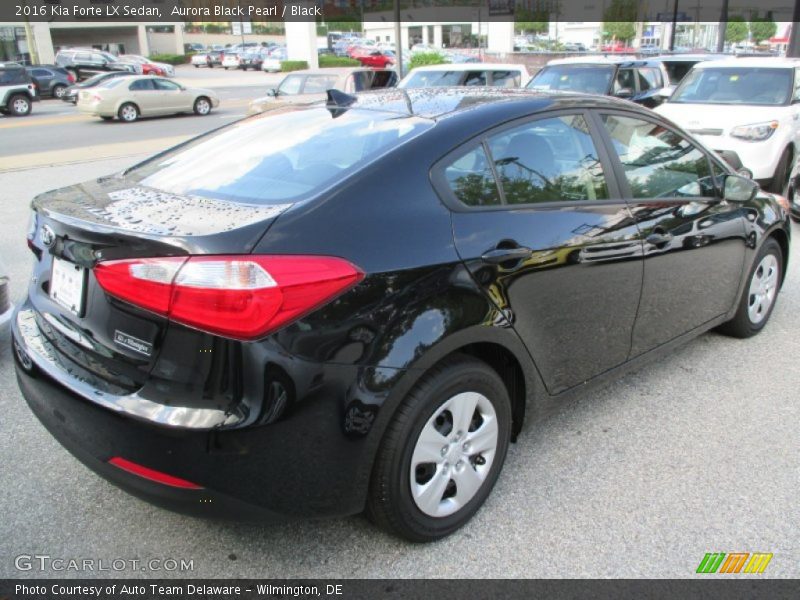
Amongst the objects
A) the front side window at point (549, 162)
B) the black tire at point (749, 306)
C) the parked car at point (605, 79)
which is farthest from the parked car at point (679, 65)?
the front side window at point (549, 162)

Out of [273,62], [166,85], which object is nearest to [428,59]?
[273,62]

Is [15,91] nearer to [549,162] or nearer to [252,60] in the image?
[549,162]

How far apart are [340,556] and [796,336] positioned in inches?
141

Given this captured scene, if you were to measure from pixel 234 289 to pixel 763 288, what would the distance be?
376cm

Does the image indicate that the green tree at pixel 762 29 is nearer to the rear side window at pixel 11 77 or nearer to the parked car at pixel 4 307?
the rear side window at pixel 11 77

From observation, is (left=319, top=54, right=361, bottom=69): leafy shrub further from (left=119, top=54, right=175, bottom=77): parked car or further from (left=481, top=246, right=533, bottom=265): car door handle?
(left=481, top=246, right=533, bottom=265): car door handle

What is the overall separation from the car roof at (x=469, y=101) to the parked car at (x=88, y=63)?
1479 inches

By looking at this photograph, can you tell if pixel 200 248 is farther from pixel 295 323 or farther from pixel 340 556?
pixel 340 556

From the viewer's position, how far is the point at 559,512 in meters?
2.82

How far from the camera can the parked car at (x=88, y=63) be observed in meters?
36.8

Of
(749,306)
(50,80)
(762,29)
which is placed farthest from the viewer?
(762,29)

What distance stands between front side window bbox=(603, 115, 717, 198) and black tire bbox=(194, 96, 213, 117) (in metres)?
21.9

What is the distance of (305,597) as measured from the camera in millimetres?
2391

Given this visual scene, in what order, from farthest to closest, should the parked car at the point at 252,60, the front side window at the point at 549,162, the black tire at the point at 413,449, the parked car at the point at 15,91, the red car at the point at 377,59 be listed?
the parked car at the point at 252,60, the red car at the point at 377,59, the parked car at the point at 15,91, the front side window at the point at 549,162, the black tire at the point at 413,449
